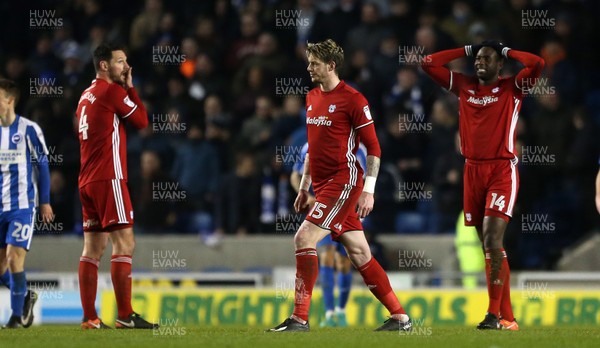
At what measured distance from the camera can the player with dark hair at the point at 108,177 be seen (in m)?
11.2

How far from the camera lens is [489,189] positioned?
11.1m

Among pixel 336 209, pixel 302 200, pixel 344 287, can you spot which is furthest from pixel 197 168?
pixel 336 209

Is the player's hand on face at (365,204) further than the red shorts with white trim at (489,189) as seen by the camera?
No

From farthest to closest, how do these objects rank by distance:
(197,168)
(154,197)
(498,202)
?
(197,168), (154,197), (498,202)

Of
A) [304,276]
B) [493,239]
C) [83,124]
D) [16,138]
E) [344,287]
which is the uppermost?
[83,124]

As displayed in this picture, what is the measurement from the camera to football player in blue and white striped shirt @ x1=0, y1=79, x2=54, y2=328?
11789mm

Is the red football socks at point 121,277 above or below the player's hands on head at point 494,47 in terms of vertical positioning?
below

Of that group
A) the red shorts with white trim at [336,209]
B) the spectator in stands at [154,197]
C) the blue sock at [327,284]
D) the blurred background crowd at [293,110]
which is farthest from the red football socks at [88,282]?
the spectator in stands at [154,197]

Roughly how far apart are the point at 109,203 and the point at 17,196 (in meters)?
1.23

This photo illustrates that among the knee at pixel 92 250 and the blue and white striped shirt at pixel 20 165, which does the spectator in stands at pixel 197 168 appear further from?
the knee at pixel 92 250

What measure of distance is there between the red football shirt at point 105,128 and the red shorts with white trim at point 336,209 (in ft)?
6.25

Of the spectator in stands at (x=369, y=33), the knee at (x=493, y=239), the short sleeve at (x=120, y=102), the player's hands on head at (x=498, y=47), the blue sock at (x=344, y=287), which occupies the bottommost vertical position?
the blue sock at (x=344, y=287)

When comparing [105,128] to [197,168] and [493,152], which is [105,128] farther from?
[197,168]

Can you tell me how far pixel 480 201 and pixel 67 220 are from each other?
8.85 m
